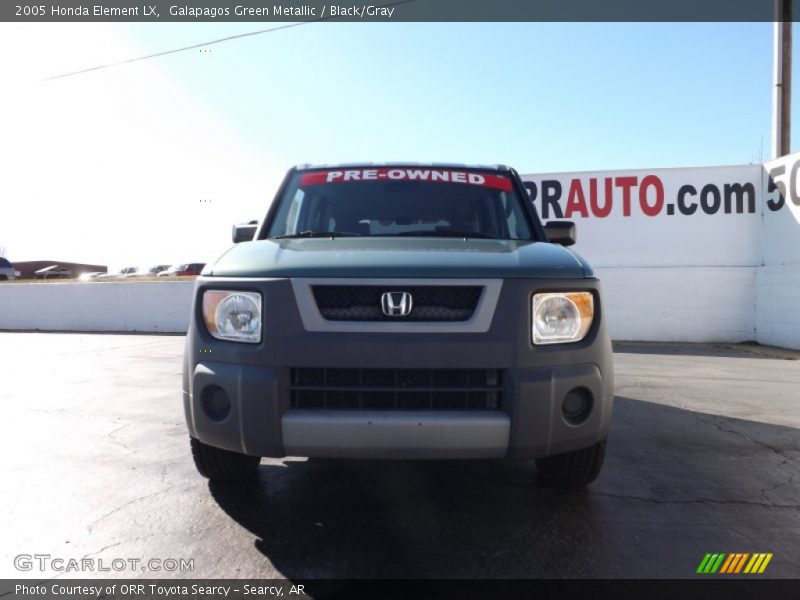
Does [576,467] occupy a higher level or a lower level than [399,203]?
lower

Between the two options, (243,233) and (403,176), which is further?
(403,176)

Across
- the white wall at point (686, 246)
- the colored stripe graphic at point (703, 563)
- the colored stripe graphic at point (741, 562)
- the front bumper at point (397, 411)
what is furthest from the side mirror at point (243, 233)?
the white wall at point (686, 246)

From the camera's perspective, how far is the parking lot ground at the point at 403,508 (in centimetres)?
209

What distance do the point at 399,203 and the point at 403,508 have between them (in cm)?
191

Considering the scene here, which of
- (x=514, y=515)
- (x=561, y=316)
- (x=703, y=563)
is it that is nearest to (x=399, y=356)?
(x=561, y=316)

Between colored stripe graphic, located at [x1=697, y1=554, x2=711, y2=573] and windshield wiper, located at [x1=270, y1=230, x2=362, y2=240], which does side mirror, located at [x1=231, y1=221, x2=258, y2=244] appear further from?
colored stripe graphic, located at [x1=697, y1=554, x2=711, y2=573]

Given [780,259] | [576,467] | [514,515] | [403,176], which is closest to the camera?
[514,515]

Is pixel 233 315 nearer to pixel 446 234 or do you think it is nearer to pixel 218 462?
pixel 218 462

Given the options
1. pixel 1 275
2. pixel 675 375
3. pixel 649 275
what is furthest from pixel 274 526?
pixel 1 275

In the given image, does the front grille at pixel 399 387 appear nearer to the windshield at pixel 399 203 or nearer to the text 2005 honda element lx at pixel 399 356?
the text 2005 honda element lx at pixel 399 356

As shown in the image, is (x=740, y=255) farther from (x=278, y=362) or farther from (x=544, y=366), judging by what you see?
(x=278, y=362)

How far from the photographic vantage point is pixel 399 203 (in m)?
3.41

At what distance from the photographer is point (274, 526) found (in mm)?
2355

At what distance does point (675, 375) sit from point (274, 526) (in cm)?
624
